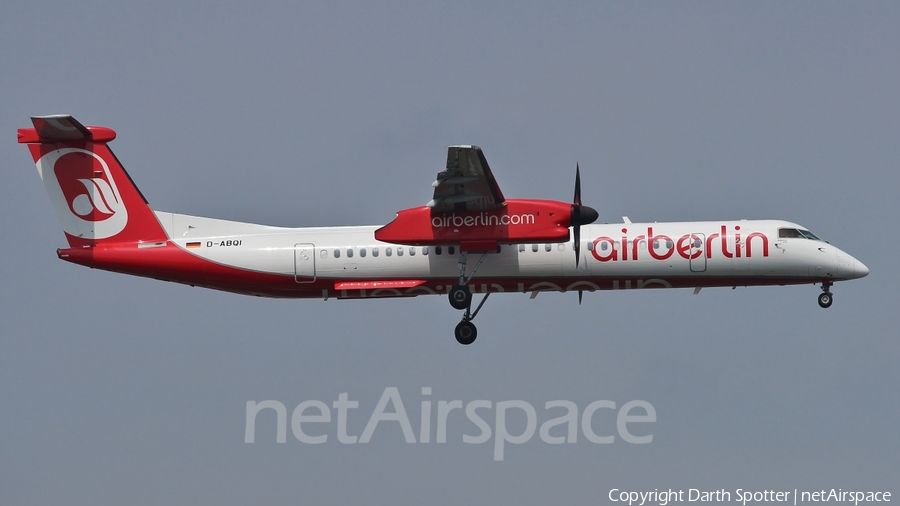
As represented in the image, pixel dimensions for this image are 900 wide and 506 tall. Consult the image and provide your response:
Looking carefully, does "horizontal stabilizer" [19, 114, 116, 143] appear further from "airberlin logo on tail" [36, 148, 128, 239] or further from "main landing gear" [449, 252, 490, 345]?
"main landing gear" [449, 252, 490, 345]

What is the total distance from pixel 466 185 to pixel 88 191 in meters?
8.50

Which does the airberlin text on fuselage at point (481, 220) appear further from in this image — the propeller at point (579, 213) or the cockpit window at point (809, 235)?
the cockpit window at point (809, 235)

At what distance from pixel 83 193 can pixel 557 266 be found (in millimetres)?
10392

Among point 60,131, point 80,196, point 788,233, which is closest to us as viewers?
point 60,131

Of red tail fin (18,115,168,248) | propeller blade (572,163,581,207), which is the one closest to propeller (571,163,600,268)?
propeller blade (572,163,581,207)

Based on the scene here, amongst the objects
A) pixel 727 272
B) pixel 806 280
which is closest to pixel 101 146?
pixel 727 272

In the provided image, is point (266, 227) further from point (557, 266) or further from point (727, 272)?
point (727, 272)

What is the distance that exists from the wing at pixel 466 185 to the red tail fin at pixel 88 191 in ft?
21.2

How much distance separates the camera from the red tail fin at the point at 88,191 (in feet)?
87.2

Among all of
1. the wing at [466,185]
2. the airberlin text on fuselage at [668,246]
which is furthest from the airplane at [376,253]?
the wing at [466,185]

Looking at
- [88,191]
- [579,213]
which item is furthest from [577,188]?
[88,191]

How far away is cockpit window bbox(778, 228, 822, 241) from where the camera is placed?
26.5m

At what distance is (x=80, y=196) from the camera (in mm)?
26766

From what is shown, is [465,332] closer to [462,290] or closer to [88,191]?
[462,290]
